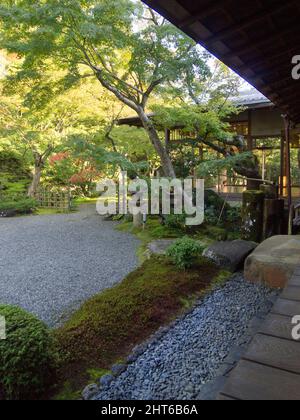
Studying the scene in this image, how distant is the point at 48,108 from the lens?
30.5 ft

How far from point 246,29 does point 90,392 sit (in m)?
3.13

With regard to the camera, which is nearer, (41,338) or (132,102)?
(41,338)

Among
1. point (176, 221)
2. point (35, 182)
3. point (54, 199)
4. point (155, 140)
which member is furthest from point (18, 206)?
point (176, 221)

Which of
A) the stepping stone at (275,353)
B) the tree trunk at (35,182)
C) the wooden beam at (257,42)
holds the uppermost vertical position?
the wooden beam at (257,42)

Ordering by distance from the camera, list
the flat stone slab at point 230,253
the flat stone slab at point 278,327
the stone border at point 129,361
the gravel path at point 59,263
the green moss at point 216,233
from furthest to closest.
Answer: the green moss at point 216,233 → the flat stone slab at point 230,253 → the gravel path at point 59,263 → the stone border at point 129,361 → the flat stone slab at point 278,327

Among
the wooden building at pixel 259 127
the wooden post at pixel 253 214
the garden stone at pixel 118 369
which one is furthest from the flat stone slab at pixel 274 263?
the wooden building at pixel 259 127

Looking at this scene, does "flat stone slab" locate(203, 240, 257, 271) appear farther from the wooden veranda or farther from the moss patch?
the wooden veranda

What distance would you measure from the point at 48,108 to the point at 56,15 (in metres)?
3.52

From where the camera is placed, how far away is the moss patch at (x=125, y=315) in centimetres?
276

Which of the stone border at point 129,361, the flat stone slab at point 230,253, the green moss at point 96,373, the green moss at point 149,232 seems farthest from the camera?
the green moss at point 149,232

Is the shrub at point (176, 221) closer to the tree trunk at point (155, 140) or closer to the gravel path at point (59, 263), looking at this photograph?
the gravel path at point (59, 263)

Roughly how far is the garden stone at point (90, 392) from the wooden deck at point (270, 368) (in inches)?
48.4
